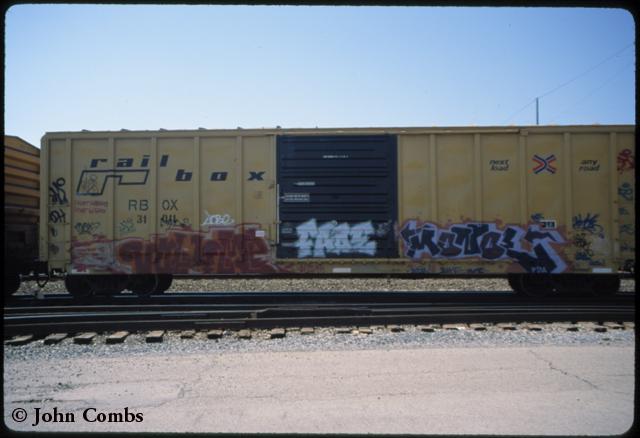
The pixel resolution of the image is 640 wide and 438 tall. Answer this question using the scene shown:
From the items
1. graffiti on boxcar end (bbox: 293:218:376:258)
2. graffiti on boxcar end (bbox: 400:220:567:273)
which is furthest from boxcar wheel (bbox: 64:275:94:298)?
graffiti on boxcar end (bbox: 400:220:567:273)

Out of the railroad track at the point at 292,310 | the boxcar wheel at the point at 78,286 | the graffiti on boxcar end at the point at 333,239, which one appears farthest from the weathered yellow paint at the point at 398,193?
the railroad track at the point at 292,310

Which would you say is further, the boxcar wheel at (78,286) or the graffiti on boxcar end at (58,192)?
the boxcar wheel at (78,286)

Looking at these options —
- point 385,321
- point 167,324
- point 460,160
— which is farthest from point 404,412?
point 460,160

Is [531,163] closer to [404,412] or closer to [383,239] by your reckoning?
[383,239]

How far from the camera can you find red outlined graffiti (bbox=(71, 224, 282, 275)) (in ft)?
29.0

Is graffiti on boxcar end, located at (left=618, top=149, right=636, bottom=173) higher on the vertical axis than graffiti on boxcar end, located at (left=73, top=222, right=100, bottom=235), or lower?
higher

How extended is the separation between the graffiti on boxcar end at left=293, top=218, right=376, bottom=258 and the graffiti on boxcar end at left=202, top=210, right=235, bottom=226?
1425mm

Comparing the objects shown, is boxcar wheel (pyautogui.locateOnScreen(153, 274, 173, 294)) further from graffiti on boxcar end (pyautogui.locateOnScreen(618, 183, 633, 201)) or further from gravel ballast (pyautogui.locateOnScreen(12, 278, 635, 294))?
graffiti on boxcar end (pyautogui.locateOnScreen(618, 183, 633, 201))

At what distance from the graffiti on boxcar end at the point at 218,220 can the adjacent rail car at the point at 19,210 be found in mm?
4131

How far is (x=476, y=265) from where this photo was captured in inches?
343

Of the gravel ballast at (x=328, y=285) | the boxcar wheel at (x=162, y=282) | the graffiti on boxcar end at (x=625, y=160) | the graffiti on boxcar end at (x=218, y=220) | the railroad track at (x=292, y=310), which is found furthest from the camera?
the gravel ballast at (x=328, y=285)

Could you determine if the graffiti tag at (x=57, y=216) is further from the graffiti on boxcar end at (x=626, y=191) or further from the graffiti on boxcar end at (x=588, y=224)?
the graffiti on boxcar end at (x=626, y=191)

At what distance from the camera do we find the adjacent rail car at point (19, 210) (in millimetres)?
9148

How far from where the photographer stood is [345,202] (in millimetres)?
8836
